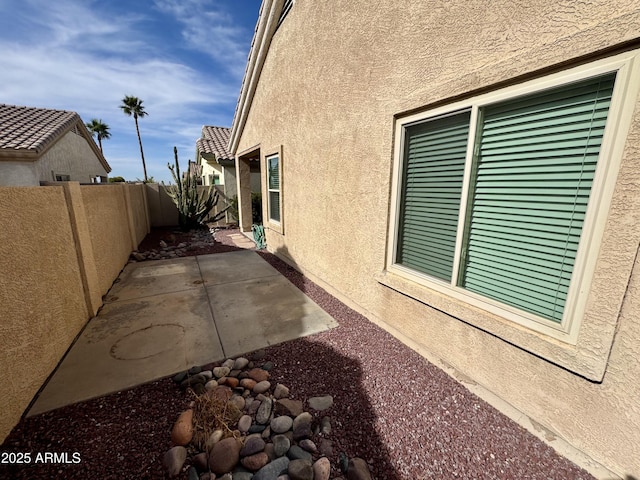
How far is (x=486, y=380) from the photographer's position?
8.14 feet

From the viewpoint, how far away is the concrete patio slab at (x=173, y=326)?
8.75 feet

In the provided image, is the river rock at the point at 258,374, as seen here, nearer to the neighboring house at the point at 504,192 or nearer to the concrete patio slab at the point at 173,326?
the concrete patio slab at the point at 173,326

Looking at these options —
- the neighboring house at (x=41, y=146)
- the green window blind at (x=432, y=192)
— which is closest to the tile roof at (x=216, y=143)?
the neighboring house at (x=41, y=146)

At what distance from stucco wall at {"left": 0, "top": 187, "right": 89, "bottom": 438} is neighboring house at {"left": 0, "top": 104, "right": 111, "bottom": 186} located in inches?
481

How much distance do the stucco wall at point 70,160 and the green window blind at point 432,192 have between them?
1617cm

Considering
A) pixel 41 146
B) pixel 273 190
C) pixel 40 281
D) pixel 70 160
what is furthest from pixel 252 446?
pixel 70 160

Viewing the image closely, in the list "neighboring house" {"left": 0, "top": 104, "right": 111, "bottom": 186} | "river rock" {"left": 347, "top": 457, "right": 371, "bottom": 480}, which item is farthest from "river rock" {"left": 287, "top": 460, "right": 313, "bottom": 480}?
"neighboring house" {"left": 0, "top": 104, "right": 111, "bottom": 186}

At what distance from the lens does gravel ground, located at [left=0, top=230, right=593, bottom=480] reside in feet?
5.98

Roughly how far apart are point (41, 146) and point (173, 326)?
13.6 meters

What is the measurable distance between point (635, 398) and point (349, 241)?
9.87 ft

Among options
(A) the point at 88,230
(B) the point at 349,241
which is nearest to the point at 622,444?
(B) the point at 349,241

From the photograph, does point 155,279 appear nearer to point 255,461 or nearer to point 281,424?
point 281,424

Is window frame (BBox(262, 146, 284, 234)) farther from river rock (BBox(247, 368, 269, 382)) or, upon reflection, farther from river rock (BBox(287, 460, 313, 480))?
river rock (BBox(287, 460, 313, 480))

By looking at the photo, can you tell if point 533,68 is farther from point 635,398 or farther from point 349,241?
point 349,241
